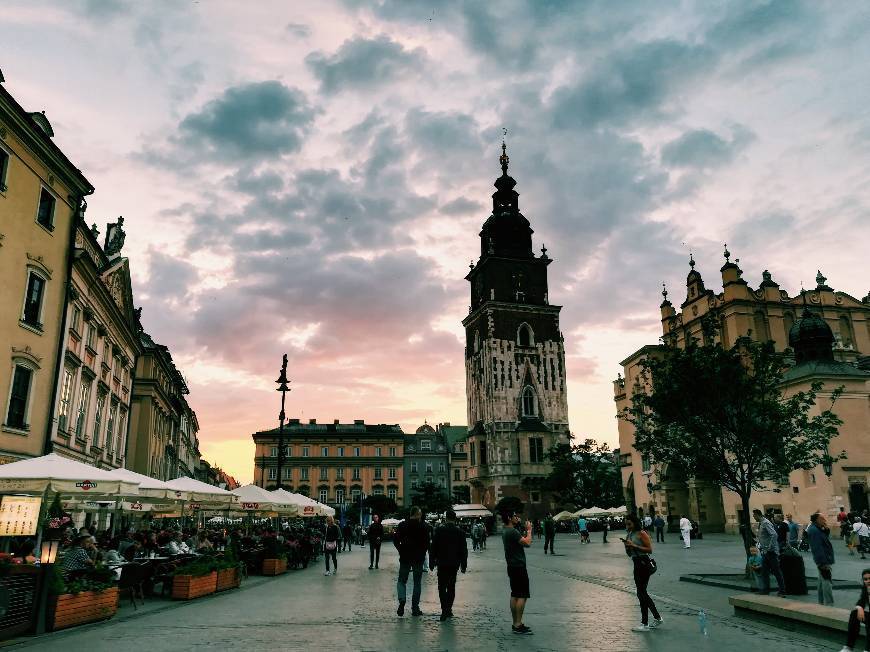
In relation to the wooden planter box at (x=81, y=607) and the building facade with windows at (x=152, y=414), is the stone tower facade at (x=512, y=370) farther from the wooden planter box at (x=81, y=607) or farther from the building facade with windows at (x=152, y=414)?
the wooden planter box at (x=81, y=607)

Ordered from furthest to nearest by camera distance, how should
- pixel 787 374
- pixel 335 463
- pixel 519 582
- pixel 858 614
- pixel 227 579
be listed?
pixel 335 463, pixel 787 374, pixel 227 579, pixel 519 582, pixel 858 614

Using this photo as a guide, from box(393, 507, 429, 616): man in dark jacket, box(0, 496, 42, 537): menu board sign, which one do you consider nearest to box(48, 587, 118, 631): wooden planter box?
box(0, 496, 42, 537): menu board sign

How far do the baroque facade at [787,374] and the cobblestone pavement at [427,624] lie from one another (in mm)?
18419

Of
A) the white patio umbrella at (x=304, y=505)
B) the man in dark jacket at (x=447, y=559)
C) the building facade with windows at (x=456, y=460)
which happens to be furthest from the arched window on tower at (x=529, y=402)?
the man in dark jacket at (x=447, y=559)

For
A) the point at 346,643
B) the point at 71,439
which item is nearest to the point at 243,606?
the point at 346,643

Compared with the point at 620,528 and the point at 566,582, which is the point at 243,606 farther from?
the point at 620,528

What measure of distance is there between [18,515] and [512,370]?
70264 millimetres

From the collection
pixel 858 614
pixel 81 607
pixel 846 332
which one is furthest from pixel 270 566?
pixel 846 332

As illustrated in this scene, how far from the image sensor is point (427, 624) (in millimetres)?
9898

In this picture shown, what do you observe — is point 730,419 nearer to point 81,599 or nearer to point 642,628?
point 642,628

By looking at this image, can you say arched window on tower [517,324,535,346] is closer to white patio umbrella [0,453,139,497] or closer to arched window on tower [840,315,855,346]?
arched window on tower [840,315,855,346]

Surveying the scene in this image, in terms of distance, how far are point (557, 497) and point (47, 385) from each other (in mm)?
57757

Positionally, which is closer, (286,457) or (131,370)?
(131,370)

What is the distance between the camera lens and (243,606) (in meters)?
12.2
